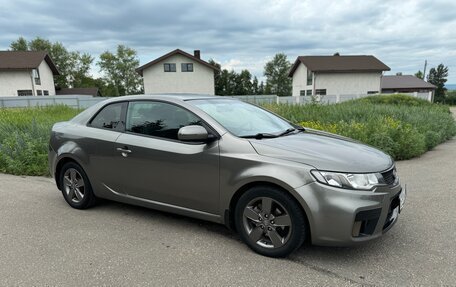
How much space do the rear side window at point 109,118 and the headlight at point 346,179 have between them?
2.55 metres

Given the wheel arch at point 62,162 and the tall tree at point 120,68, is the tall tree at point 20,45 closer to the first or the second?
the tall tree at point 120,68

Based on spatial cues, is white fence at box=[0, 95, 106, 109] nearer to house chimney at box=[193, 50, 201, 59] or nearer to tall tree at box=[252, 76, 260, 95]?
house chimney at box=[193, 50, 201, 59]

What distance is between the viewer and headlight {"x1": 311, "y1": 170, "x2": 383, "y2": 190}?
9.35 feet

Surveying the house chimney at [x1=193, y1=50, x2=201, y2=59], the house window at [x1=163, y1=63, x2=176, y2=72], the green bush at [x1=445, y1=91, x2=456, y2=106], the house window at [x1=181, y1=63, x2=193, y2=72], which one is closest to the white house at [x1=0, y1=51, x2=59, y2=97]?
the house window at [x1=163, y1=63, x2=176, y2=72]

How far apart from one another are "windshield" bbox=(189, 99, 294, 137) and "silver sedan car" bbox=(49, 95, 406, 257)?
0.02 metres

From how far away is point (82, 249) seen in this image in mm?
3400

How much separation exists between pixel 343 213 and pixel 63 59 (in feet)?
244

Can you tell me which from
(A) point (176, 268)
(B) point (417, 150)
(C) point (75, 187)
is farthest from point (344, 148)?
(B) point (417, 150)

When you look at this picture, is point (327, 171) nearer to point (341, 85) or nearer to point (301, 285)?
point (301, 285)

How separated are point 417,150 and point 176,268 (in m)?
6.65

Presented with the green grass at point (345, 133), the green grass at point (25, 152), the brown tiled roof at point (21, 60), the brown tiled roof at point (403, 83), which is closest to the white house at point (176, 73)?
the brown tiled roof at point (21, 60)

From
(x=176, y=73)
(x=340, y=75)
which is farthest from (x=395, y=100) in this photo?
(x=176, y=73)

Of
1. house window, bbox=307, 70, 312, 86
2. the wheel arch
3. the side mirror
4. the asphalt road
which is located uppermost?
house window, bbox=307, 70, 312, 86

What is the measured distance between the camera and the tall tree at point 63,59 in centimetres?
6581
